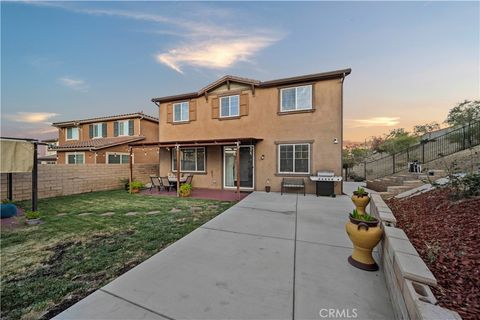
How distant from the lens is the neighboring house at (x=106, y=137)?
15.1 meters

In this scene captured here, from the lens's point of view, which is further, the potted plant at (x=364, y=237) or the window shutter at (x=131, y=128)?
the window shutter at (x=131, y=128)

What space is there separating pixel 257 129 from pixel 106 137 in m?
15.5

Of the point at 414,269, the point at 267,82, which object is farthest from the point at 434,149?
the point at 414,269

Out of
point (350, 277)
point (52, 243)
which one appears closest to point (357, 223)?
point (350, 277)

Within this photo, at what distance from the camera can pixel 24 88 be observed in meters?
12.9

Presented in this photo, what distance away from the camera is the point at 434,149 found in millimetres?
10414

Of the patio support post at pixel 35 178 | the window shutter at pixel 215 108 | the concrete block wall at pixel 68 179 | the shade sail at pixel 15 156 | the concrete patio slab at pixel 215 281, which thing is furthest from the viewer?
the window shutter at pixel 215 108

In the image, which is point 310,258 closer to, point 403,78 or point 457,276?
point 457,276

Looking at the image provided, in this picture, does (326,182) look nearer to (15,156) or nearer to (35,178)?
(35,178)

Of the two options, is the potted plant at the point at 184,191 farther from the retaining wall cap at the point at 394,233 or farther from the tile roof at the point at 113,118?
the tile roof at the point at 113,118

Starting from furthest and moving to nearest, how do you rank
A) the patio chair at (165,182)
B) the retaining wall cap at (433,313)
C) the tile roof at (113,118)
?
the tile roof at (113,118)
the patio chair at (165,182)
the retaining wall cap at (433,313)

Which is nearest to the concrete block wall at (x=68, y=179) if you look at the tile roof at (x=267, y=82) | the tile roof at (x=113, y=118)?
the tile roof at (x=267, y=82)
